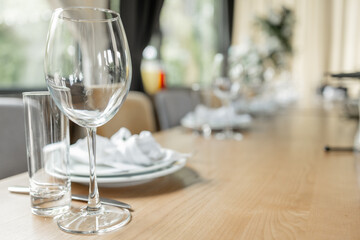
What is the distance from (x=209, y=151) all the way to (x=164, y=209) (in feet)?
1.40

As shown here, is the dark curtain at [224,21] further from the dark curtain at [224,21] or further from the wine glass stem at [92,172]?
the wine glass stem at [92,172]

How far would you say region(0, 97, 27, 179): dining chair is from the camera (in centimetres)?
92

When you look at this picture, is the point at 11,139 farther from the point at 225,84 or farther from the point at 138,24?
the point at 138,24

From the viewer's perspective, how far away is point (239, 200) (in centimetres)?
55

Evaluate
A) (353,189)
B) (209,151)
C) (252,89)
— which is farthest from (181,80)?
(353,189)

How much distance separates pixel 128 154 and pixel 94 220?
20 cm

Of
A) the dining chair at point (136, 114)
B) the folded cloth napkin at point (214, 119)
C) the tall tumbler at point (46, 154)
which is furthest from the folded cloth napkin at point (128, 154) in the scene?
the dining chair at point (136, 114)

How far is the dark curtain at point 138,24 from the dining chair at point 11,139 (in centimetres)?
196

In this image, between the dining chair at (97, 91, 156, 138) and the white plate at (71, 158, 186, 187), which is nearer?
the white plate at (71, 158, 186, 187)

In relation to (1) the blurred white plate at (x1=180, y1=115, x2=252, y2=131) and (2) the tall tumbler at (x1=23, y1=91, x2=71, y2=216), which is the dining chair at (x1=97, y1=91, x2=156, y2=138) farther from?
(2) the tall tumbler at (x1=23, y1=91, x2=71, y2=216)

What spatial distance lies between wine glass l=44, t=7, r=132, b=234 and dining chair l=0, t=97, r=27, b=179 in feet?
1.79

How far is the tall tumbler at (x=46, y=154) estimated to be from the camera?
0.48 m

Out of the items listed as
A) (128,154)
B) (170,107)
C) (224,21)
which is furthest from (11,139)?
(224,21)

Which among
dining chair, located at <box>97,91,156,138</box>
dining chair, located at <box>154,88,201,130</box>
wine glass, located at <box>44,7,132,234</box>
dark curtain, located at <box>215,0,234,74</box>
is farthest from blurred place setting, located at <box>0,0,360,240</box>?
dark curtain, located at <box>215,0,234,74</box>
